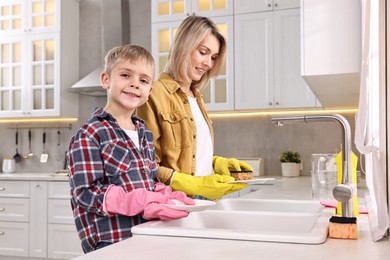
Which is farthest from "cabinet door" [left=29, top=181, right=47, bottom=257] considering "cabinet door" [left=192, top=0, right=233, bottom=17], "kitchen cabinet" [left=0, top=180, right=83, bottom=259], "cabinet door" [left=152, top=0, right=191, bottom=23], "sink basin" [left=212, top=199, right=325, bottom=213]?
"sink basin" [left=212, top=199, right=325, bottom=213]

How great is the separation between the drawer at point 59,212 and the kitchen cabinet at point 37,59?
86 cm

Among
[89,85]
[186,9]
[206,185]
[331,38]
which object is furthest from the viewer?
[89,85]

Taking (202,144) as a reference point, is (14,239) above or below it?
below

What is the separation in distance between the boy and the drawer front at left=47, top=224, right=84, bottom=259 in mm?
2879

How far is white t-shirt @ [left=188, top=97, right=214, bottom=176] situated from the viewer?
1960mm

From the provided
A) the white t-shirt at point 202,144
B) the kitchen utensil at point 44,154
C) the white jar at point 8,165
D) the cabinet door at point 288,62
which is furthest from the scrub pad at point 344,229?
the white jar at point 8,165

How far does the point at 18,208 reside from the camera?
4.39 m

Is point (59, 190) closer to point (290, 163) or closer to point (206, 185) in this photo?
point (290, 163)

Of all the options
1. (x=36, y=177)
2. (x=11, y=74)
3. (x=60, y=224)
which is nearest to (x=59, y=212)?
(x=60, y=224)

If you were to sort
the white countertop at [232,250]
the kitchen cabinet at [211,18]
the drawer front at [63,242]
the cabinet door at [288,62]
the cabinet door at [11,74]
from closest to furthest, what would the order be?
the white countertop at [232,250]
the cabinet door at [288,62]
the kitchen cabinet at [211,18]
the drawer front at [63,242]
the cabinet door at [11,74]

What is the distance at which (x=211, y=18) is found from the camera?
413cm

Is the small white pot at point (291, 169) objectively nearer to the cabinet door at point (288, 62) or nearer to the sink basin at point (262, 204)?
the cabinet door at point (288, 62)

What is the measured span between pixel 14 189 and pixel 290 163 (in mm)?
2456

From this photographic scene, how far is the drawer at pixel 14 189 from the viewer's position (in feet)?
14.4
